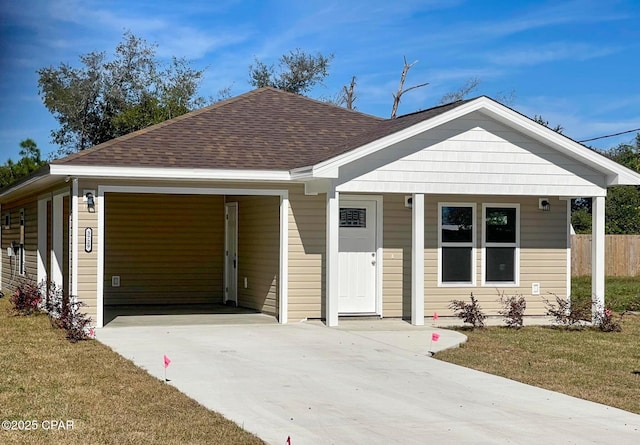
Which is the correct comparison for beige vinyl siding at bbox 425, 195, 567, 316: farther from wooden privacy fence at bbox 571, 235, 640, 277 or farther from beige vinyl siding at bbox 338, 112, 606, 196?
wooden privacy fence at bbox 571, 235, 640, 277

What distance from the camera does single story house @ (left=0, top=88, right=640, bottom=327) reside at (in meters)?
13.8

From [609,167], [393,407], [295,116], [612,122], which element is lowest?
[393,407]

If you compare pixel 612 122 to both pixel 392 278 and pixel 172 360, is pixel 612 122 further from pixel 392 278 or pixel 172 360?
pixel 172 360

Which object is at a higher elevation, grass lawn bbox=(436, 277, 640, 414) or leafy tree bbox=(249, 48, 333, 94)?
leafy tree bbox=(249, 48, 333, 94)

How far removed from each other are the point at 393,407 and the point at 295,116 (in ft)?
34.7

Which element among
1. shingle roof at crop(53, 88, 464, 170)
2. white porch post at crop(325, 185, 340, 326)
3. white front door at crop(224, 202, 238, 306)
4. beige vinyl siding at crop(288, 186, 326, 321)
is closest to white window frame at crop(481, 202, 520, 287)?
shingle roof at crop(53, 88, 464, 170)

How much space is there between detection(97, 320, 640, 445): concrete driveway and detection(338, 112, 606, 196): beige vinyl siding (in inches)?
106

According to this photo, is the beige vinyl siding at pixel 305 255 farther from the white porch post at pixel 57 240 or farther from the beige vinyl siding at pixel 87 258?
the white porch post at pixel 57 240

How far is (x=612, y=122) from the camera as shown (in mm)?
47594

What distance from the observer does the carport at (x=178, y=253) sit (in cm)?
1745

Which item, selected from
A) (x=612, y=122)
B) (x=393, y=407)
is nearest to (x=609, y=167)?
(x=393, y=407)

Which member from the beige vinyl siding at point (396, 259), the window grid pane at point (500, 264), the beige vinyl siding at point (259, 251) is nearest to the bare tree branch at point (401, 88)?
the beige vinyl siding at point (259, 251)

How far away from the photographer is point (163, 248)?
1822 cm

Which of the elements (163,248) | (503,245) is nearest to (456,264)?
(503,245)
